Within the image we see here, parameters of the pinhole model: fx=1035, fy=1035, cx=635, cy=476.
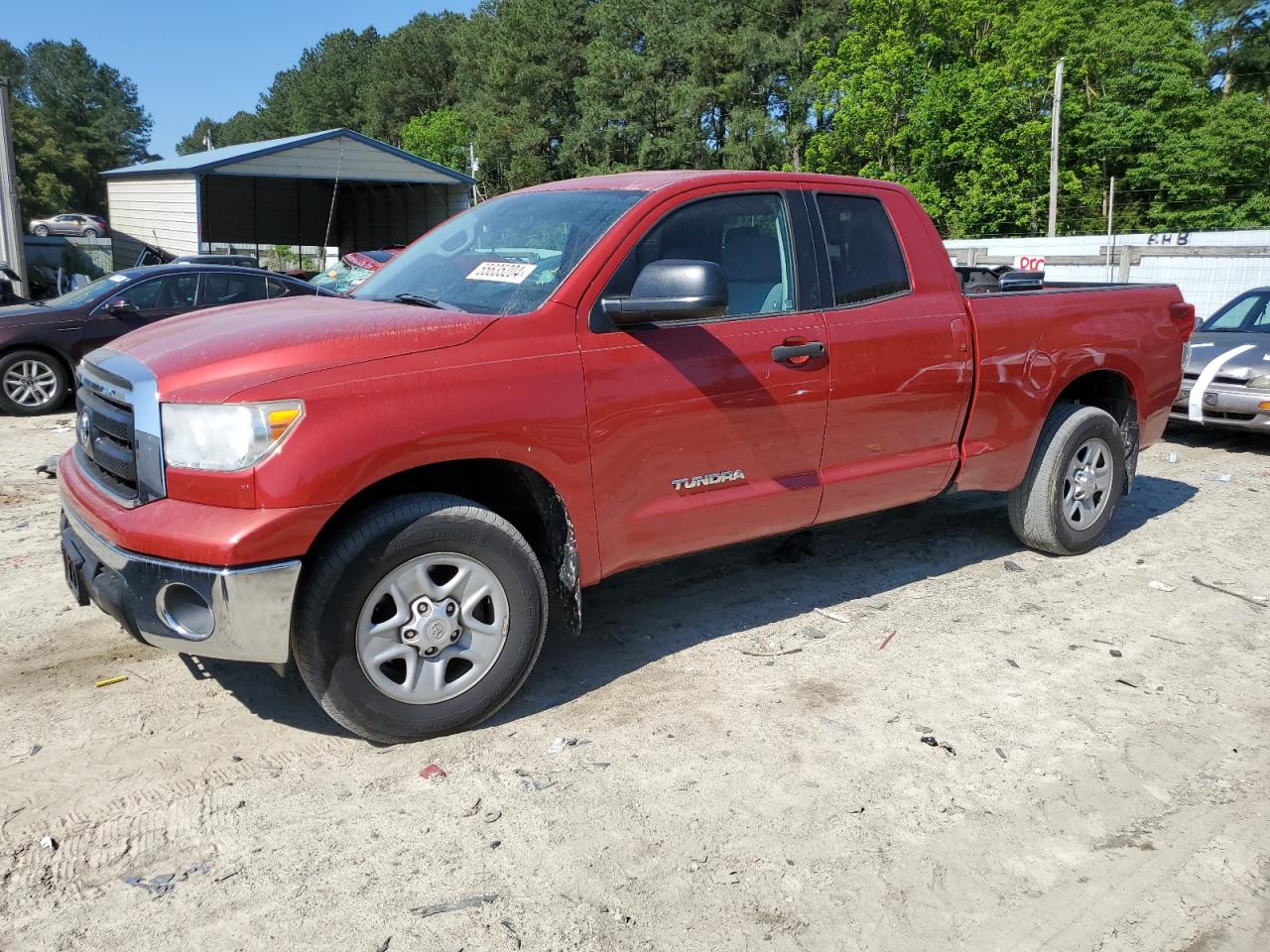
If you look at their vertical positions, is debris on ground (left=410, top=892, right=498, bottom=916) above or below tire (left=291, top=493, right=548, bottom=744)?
below

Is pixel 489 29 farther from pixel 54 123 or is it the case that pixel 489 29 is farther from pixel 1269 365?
pixel 1269 365

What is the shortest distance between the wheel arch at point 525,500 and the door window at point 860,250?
167cm

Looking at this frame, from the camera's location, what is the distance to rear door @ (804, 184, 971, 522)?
4547 millimetres

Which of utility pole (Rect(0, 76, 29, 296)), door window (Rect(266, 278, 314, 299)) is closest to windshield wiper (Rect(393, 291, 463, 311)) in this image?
door window (Rect(266, 278, 314, 299))

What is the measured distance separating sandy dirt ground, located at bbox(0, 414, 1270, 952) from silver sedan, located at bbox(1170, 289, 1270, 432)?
4.48 metres

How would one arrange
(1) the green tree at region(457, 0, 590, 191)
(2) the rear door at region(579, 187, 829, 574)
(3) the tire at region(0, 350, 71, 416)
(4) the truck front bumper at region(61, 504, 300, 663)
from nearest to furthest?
(4) the truck front bumper at region(61, 504, 300, 663) < (2) the rear door at region(579, 187, 829, 574) < (3) the tire at region(0, 350, 71, 416) < (1) the green tree at region(457, 0, 590, 191)

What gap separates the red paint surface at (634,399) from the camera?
3207 millimetres

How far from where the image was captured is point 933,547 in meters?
6.01

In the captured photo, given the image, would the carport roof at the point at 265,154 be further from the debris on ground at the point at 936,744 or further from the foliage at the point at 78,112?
the foliage at the point at 78,112

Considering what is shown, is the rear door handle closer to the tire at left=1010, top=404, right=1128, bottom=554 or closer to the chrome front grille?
the tire at left=1010, top=404, right=1128, bottom=554

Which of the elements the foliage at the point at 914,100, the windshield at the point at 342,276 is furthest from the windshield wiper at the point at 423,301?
the foliage at the point at 914,100

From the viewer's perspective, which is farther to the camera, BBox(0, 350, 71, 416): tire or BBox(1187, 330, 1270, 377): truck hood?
BBox(0, 350, 71, 416): tire

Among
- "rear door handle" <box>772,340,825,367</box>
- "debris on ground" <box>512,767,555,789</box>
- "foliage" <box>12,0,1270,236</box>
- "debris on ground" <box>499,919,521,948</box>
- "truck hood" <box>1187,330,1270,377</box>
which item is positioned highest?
"foliage" <box>12,0,1270,236</box>

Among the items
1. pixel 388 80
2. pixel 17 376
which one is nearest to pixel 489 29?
pixel 388 80
